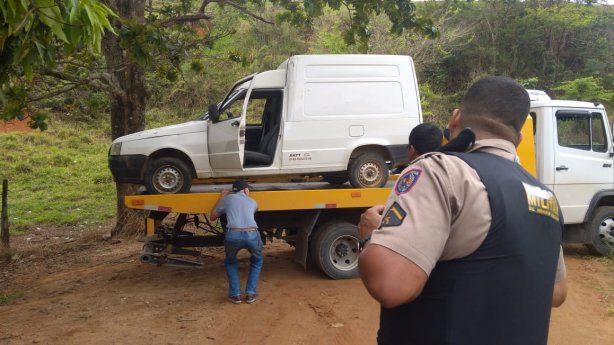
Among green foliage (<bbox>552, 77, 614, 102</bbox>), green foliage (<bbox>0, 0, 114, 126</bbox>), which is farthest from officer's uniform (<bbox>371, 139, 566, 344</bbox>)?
green foliage (<bbox>552, 77, 614, 102</bbox>)

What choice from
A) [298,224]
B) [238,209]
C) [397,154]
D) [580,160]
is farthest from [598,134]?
[238,209]

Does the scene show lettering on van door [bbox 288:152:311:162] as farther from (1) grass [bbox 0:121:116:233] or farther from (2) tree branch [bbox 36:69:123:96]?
(1) grass [bbox 0:121:116:233]

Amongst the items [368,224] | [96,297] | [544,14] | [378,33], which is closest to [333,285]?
[96,297]

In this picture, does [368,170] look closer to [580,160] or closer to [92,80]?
[580,160]

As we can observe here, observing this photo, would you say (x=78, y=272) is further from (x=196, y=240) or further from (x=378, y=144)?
(x=378, y=144)

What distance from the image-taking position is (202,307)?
6020 mm

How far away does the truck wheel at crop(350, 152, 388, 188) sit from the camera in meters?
6.92

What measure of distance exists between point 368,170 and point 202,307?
2.63 meters

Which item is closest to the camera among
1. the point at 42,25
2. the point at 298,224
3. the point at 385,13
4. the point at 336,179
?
the point at 42,25

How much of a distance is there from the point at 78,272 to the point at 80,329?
2.62m

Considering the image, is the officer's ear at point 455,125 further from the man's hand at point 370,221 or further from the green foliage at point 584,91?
the green foliage at point 584,91

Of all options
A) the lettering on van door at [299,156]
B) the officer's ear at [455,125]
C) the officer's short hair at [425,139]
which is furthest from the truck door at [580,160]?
the officer's ear at [455,125]

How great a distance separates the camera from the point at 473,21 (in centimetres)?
2577

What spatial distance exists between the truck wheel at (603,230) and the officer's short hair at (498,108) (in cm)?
750
